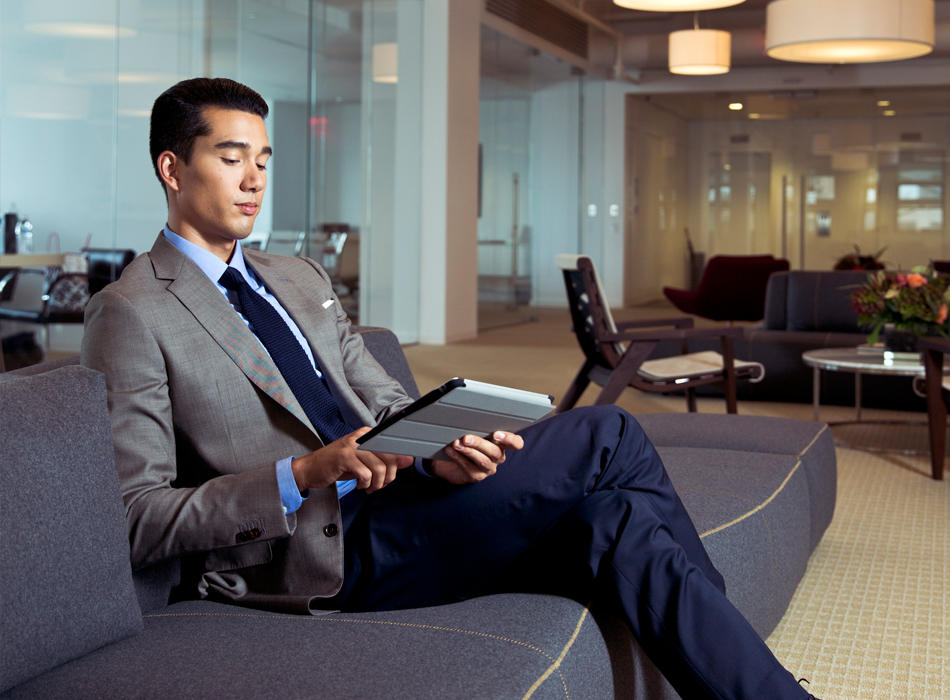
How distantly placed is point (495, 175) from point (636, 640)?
8.99 meters

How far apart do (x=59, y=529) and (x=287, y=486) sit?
1.07 feet

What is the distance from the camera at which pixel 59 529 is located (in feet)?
3.99

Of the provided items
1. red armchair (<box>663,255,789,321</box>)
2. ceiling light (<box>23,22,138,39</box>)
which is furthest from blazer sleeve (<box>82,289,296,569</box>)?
red armchair (<box>663,255,789,321</box>)

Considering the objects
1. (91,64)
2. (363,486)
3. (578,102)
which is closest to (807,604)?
(363,486)

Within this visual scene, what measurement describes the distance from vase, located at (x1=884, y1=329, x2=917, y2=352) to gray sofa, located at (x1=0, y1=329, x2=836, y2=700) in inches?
142

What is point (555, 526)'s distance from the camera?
5.28 feet

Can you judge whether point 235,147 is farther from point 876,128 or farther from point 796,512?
point 876,128

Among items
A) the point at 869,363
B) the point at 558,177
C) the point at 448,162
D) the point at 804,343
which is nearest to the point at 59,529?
the point at 869,363

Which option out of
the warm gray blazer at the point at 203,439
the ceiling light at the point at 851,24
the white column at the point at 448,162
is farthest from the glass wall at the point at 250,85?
the warm gray blazer at the point at 203,439

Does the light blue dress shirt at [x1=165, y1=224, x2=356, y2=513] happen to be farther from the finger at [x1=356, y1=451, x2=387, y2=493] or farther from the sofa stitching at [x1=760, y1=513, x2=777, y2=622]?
the sofa stitching at [x1=760, y1=513, x2=777, y2=622]

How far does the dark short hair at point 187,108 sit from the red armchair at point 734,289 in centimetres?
794

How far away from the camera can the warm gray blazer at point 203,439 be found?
142 centimetres

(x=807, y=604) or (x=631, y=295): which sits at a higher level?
(x=631, y=295)

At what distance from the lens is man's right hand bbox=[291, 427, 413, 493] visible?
139 cm
